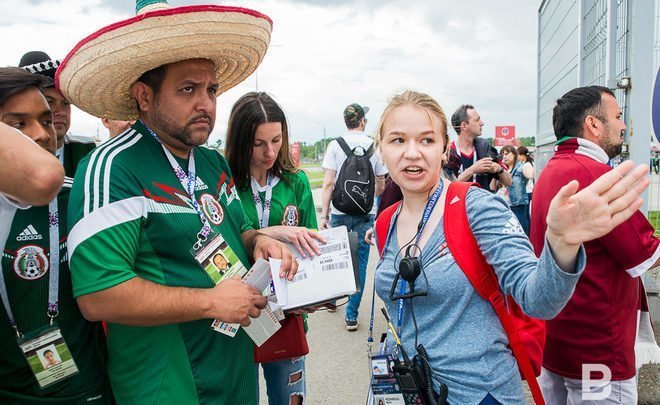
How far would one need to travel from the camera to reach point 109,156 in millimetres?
1726

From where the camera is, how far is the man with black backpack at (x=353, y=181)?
543cm

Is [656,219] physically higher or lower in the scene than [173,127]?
lower

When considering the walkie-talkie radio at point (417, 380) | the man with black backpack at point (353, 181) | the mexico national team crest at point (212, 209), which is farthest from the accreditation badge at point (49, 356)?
the man with black backpack at point (353, 181)

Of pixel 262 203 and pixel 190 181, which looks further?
pixel 262 203

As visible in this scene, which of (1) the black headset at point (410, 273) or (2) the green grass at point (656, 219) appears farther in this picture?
(2) the green grass at point (656, 219)

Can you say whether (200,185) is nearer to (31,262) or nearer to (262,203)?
(31,262)

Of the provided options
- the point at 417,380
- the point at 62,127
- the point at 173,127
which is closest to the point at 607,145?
the point at 417,380

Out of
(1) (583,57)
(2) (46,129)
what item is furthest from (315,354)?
(1) (583,57)

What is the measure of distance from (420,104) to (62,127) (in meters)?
1.91

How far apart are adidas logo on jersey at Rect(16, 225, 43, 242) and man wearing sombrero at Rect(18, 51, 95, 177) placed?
636 millimetres

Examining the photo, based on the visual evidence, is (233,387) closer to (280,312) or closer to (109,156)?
(280,312)

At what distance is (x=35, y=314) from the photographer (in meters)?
1.77

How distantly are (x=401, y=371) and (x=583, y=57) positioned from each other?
446cm

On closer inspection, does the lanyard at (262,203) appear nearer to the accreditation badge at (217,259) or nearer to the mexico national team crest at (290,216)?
the mexico national team crest at (290,216)
